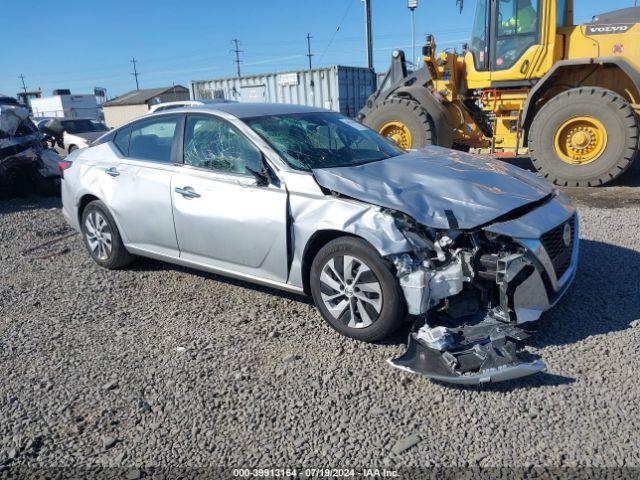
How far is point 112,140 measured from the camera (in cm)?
522

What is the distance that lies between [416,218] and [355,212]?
0.41 meters

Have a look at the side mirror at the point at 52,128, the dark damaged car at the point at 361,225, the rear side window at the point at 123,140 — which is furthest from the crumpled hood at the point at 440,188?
the side mirror at the point at 52,128

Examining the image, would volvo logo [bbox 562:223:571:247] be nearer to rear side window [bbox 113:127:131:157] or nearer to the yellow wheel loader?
rear side window [bbox 113:127:131:157]

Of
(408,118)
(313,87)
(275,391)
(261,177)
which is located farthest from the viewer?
(313,87)

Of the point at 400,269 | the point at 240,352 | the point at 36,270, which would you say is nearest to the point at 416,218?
the point at 400,269

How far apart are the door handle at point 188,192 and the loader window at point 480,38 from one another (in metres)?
6.76

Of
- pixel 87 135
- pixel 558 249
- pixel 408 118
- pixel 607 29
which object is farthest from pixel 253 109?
pixel 87 135

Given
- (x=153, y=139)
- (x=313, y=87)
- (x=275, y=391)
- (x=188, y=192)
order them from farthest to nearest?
(x=313, y=87) < (x=153, y=139) < (x=188, y=192) < (x=275, y=391)

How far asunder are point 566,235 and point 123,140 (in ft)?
13.3

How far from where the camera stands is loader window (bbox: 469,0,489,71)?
890 cm

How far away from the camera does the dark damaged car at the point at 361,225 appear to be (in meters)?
3.26

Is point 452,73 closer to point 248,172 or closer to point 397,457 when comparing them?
point 248,172

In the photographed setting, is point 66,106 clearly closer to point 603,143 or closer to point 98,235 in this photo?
point 98,235

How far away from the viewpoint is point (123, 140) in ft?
16.8
